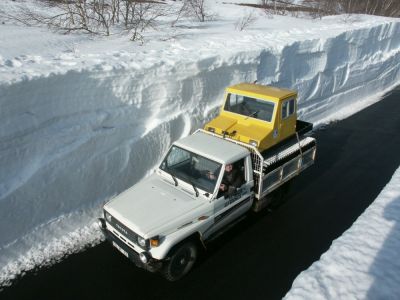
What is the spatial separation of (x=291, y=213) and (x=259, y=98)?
2954mm

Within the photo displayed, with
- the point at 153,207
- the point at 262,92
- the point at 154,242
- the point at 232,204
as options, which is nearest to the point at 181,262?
the point at 154,242

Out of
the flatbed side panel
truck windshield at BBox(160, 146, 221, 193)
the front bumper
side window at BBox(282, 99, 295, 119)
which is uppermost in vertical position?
side window at BBox(282, 99, 295, 119)

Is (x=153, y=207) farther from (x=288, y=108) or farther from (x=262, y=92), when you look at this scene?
(x=288, y=108)

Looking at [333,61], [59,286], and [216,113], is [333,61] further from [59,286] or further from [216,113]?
[59,286]

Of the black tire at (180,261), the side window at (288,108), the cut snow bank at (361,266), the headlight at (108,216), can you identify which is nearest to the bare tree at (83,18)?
the side window at (288,108)

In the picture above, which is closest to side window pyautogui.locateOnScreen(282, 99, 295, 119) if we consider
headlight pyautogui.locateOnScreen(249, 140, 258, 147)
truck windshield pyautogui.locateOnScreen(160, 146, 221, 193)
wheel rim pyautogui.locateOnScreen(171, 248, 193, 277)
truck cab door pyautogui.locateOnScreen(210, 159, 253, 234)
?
headlight pyautogui.locateOnScreen(249, 140, 258, 147)

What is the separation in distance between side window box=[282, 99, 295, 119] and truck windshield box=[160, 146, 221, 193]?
262cm

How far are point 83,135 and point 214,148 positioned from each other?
3124 millimetres

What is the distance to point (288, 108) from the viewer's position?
896 cm

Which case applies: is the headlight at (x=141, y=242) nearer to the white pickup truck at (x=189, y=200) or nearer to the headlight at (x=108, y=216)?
the white pickup truck at (x=189, y=200)

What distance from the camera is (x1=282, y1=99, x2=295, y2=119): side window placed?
8789 millimetres

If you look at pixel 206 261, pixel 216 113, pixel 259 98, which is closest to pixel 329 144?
pixel 216 113

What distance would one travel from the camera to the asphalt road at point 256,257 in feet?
21.4

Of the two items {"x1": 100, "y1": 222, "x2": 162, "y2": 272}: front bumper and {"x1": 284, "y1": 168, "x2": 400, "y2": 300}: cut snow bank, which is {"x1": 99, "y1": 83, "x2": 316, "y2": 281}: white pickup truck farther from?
{"x1": 284, "y1": 168, "x2": 400, "y2": 300}: cut snow bank
